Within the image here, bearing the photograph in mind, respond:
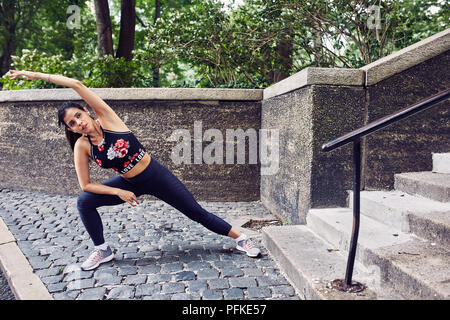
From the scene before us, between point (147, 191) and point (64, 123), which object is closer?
point (64, 123)

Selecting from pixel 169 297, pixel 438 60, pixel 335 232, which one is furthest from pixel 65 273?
pixel 438 60

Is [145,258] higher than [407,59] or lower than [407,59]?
lower

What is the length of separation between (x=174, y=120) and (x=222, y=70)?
232cm

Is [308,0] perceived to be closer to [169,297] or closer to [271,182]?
[271,182]

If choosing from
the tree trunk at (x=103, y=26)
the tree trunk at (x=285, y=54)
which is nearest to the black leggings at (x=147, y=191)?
the tree trunk at (x=285, y=54)

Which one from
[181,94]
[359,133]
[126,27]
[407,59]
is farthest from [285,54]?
[359,133]

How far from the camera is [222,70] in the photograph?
7.55 metres

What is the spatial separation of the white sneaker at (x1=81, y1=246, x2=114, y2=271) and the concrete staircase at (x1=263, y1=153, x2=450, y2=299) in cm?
149

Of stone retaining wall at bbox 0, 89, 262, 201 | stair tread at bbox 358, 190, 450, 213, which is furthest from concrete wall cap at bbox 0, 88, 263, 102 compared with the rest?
stair tread at bbox 358, 190, 450, 213

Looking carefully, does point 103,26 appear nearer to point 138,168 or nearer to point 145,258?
point 138,168
